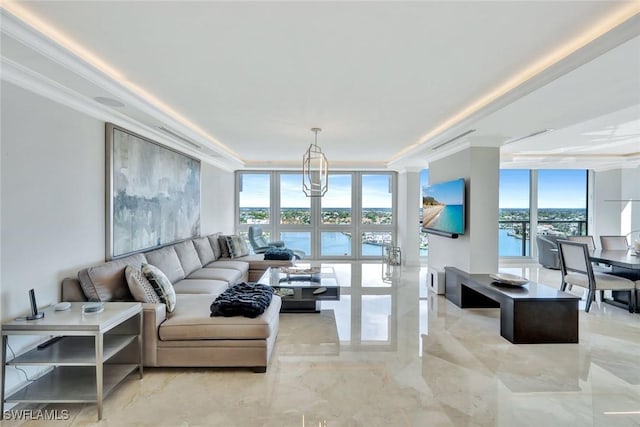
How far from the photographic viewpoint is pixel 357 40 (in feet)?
6.82

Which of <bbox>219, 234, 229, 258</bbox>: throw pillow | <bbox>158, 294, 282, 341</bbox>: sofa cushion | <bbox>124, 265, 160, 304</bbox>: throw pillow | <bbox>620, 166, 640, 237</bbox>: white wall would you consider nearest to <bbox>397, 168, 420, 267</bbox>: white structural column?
<bbox>219, 234, 229, 258</bbox>: throw pillow

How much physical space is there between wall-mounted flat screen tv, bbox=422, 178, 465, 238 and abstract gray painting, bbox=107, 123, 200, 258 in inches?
160

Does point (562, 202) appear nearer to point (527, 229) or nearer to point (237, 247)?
point (527, 229)

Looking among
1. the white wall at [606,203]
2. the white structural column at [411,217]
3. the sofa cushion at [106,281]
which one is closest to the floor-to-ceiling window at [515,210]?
the white wall at [606,203]

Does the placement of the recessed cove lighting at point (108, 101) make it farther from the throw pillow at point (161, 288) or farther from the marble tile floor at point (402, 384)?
the marble tile floor at point (402, 384)

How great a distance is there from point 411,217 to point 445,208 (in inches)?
103

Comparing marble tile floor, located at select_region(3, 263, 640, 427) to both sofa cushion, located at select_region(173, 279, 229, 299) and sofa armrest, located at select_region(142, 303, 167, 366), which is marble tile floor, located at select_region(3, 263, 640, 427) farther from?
sofa cushion, located at select_region(173, 279, 229, 299)

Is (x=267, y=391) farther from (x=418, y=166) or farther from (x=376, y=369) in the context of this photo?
(x=418, y=166)

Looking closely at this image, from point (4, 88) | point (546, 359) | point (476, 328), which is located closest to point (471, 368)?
point (546, 359)

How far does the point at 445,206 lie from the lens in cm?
503

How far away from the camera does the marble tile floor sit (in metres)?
2.13

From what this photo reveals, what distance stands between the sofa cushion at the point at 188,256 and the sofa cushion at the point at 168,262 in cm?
12

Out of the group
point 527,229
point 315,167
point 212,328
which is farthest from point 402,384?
point 527,229

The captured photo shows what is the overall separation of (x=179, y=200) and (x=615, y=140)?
698 cm
